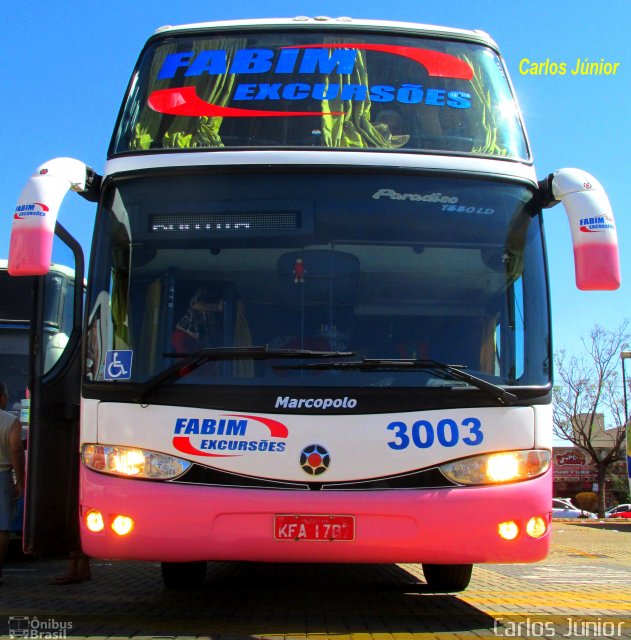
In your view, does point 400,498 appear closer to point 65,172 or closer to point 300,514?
point 300,514

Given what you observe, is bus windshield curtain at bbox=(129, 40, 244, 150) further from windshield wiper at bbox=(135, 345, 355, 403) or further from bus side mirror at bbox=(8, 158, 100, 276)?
windshield wiper at bbox=(135, 345, 355, 403)

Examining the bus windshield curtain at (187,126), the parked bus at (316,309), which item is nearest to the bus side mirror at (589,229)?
the parked bus at (316,309)

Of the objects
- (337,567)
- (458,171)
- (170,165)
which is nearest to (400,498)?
(458,171)

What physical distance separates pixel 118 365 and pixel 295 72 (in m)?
2.37

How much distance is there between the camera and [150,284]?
5.68 metres

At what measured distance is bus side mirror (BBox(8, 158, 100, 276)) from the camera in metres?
5.18

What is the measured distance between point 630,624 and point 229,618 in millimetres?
2558

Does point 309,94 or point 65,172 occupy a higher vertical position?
point 309,94

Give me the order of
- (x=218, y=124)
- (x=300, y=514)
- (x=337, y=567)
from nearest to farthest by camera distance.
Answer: (x=300, y=514) < (x=218, y=124) < (x=337, y=567)

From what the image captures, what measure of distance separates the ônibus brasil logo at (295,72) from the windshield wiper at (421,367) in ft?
5.84

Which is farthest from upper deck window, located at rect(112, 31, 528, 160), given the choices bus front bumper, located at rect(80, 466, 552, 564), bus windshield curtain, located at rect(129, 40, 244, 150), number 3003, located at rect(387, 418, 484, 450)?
bus front bumper, located at rect(80, 466, 552, 564)

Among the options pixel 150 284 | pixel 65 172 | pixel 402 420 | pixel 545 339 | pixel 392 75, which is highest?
pixel 392 75

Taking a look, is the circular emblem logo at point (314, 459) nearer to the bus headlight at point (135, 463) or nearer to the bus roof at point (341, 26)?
the bus headlight at point (135, 463)

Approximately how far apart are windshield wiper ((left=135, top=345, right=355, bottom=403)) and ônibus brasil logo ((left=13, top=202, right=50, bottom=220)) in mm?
1171
